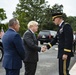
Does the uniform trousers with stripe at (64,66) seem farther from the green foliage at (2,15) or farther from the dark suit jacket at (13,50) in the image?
the green foliage at (2,15)

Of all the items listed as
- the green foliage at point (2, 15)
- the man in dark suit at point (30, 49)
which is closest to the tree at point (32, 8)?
the green foliage at point (2, 15)

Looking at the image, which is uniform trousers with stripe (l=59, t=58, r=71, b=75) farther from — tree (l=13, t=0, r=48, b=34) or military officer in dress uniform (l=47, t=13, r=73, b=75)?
tree (l=13, t=0, r=48, b=34)

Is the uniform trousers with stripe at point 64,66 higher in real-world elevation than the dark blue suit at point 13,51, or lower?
lower

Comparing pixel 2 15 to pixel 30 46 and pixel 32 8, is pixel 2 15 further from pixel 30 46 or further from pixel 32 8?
pixel 32 8

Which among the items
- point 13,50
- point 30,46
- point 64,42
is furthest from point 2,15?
point 13,50

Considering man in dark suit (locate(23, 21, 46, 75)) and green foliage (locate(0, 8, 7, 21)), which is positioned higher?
man in dark suit (locate(23, 21, 46, 75))

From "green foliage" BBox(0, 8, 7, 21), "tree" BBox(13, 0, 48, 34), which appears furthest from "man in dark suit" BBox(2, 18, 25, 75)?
"tree" BBox(13, 0, 48, 34)

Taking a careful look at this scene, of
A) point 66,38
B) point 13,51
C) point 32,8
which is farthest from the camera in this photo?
point 32,8

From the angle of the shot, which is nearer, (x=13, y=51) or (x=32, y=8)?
(x=13, y=51)

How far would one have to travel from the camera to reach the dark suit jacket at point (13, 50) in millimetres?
6445

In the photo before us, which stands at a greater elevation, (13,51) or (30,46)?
(13,51)

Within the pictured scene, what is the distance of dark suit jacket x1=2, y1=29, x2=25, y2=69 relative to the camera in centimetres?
645

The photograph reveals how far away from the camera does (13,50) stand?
6512mm

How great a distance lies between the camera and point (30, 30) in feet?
25.5
